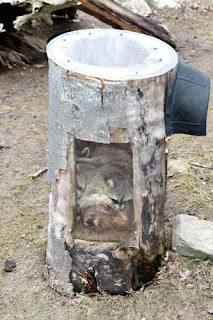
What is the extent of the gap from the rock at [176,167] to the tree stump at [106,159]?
1.18 meters

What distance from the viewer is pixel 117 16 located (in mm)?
6219

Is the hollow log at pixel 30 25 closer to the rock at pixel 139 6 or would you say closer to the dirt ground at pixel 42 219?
the dirt ground at pixel 42 219

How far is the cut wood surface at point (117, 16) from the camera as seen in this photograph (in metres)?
6.12

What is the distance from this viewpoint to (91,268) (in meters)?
3.09

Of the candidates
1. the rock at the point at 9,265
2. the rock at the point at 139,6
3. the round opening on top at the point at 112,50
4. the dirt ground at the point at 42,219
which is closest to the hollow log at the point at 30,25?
the dirt ground at the point at 42,219

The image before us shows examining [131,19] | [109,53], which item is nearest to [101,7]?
[131,19]

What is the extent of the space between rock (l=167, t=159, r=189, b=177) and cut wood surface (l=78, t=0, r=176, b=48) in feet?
7.26

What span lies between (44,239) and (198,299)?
1.00 meters

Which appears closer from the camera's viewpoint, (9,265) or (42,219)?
(9,265)

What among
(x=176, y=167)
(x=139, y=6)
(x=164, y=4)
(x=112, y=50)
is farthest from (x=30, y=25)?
(x=112, y=50)

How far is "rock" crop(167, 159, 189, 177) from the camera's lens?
4.41m

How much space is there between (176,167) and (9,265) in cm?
158

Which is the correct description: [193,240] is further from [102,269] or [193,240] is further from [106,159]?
[106,159]

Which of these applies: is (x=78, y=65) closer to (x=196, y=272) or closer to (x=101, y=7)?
(x=196, y=272)
